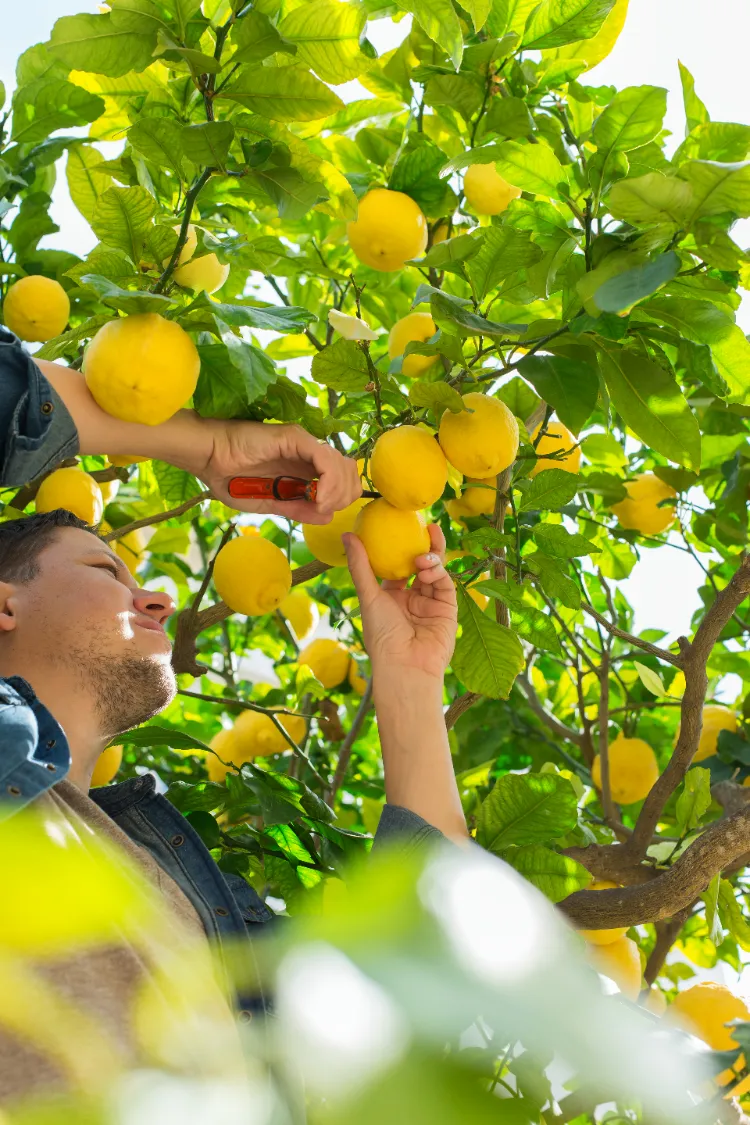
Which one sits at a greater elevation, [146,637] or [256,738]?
[146,637]

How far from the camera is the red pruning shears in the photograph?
1583mm

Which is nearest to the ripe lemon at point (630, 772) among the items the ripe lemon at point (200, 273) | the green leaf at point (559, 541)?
the green leaf at point (559, 541)

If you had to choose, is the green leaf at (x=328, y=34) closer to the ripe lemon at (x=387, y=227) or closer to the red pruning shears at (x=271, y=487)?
the ripe lemon at (x=387, y=227)

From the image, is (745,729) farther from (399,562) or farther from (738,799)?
(399,562)

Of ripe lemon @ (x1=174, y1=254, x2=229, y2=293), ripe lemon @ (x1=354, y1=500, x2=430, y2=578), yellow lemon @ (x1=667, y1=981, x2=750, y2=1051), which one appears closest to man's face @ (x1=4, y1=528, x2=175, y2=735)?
ripe lemon @ (x1=354, y1=500, x2=430, y2=578)

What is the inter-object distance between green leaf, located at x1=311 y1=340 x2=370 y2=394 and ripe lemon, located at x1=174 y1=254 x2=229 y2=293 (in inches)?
9.1

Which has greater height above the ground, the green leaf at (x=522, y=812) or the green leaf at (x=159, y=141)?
the green leaf at (x=159, y=141)

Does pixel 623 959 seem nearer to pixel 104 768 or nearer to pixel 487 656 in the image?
pixel 487 656

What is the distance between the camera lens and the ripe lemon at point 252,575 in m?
1.80

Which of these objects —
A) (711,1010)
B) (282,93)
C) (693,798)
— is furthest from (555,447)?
(711,1010)

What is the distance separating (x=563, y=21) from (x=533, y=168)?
0.31 m

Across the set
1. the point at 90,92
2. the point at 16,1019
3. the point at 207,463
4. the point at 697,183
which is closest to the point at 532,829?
the point at 207,463

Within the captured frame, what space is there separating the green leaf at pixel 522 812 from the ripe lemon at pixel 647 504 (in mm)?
1025

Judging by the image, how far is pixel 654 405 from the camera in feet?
4.91
